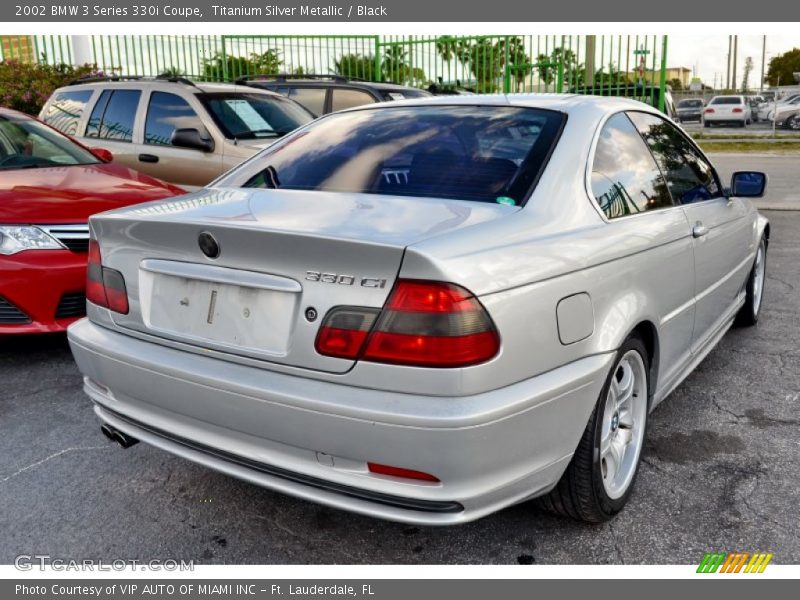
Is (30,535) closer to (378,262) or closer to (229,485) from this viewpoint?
(229,485)

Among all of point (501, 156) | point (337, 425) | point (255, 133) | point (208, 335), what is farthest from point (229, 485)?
point (255, 133)

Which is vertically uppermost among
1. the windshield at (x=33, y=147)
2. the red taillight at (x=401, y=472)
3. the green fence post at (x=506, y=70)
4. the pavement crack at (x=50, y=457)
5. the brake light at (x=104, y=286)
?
the green fence post at (x=506, y=70)

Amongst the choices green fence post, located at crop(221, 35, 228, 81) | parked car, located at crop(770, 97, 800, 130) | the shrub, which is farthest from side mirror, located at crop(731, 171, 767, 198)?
parked car, located at crop(770, 97, 800, 130)

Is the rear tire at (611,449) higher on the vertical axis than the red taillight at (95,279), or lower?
lower

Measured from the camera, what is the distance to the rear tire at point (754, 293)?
4.94 m

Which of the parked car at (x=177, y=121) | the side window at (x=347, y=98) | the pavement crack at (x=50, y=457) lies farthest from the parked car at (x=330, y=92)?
the pavement crack at (x=50, y=457)

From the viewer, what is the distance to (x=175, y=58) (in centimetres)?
1566

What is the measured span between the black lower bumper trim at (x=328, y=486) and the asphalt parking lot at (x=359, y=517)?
408mm

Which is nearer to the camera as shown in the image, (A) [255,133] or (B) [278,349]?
(B) [278,349]

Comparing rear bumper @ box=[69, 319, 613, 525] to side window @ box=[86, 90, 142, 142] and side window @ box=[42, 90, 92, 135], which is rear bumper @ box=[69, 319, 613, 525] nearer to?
side window @ box=[86, 90, 142, 142]

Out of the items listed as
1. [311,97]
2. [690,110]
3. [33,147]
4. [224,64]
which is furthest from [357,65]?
[690,110]

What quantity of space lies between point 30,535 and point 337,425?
4.51ft

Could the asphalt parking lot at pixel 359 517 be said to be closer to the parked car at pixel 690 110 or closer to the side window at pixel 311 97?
the side window at pixel 311 97

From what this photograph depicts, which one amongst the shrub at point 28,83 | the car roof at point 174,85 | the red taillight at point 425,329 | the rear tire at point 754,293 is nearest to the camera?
the red taillight at point 425,329
